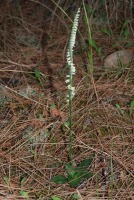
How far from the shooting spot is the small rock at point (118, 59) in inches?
97.5

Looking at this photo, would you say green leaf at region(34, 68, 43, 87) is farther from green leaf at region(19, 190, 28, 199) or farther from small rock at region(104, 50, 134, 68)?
green leaf at region(19, 190, 28, 199)

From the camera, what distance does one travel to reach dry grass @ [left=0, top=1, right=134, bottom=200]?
1720 mm

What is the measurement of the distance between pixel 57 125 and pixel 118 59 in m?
0.75

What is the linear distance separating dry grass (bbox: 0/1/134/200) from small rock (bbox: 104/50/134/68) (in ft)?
0.24

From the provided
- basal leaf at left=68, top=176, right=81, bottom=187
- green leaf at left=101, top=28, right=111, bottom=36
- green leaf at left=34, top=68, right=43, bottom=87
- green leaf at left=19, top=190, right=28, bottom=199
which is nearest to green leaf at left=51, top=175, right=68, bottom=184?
basal leaf at left=68, top=176, right=81, bottom=187


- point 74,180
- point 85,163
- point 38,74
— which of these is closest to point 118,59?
point 38,74

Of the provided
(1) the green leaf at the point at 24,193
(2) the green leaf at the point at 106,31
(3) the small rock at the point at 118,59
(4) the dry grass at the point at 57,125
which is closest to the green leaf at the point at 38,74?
(4) the dry grass at the point at 57,125

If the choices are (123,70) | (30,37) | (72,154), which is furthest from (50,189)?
(30,37)

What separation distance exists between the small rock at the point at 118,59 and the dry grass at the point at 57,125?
0.07 metres

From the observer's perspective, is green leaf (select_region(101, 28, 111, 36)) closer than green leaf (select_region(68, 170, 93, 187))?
No

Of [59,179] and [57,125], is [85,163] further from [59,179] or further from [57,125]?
[57,125]

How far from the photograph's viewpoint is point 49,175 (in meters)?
1.77

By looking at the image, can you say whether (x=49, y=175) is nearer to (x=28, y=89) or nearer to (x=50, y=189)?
(x=50, y=189)

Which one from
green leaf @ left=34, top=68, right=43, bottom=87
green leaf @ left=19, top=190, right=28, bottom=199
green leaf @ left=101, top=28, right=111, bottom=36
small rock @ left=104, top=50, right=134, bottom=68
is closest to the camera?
green leaf @ left=19, top=190, right=28, bottom=199
